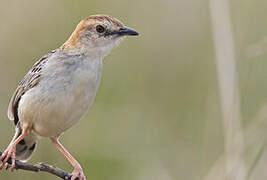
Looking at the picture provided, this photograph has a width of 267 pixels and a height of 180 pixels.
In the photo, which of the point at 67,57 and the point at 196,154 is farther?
the point at 196,154

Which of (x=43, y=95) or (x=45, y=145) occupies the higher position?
(x=43, y=95)

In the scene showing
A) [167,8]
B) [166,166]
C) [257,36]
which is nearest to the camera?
[166,166]

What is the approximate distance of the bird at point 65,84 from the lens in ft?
21.7

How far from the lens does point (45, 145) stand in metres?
8.73

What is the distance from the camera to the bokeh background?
8.10m

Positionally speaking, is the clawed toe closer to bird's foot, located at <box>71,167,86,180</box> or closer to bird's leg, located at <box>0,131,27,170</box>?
bird's foot, located at <box>71,167,86,180</box>

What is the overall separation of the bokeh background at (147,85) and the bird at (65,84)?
1.19 meters

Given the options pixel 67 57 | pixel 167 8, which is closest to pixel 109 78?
pixel 167 8

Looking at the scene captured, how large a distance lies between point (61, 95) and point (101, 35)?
0.96 metres

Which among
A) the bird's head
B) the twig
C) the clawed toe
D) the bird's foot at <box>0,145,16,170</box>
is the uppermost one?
the bird's head

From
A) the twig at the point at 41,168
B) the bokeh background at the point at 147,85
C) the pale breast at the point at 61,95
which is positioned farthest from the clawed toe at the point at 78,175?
the twig at the point at 41,168

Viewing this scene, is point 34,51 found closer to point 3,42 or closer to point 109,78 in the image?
point 3,42

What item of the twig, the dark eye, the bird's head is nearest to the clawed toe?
the twig

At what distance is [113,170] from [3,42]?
2.66 metres
